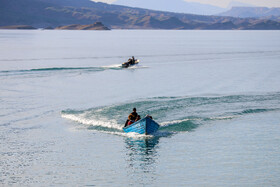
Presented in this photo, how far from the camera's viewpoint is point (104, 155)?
3294 cm

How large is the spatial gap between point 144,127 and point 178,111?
8.86 meters

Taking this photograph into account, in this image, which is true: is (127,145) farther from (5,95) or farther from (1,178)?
(5,95)

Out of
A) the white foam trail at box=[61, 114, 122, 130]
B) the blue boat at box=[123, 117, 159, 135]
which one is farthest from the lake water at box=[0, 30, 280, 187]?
the blue boat at box=[123, 117, 159, 135]

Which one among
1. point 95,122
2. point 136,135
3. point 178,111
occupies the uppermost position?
point 178,111

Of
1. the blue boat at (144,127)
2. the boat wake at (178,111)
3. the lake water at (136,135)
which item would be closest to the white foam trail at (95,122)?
the boat wake at (178,111)

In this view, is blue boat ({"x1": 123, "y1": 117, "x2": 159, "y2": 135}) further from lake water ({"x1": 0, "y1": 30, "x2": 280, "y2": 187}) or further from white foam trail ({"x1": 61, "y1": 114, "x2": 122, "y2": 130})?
white foam trail ({"x1": 61, "y1": 114, "x2": 122, "y2": 130})

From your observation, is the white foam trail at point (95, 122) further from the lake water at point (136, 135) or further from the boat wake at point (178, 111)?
the lake water at point (136, 135)

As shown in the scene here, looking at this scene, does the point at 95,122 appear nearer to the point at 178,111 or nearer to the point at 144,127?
the point at 144,127

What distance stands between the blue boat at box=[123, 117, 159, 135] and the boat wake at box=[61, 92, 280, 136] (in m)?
0.83

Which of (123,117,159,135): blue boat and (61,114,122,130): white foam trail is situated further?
(61,114,122,130): white foam trail

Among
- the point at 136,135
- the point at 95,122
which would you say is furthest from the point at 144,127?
the point at 95,122

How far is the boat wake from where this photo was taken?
4088 centimetres

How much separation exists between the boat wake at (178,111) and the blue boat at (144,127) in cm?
83

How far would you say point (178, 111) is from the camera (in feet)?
148
